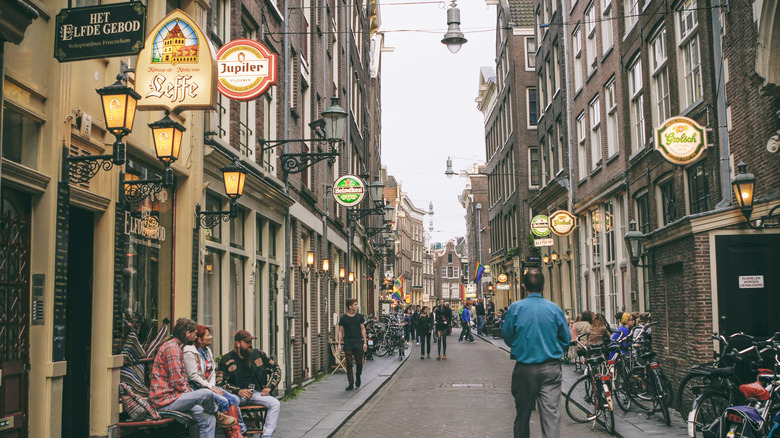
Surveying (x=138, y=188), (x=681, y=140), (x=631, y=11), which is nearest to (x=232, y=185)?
(x=138, y=188)

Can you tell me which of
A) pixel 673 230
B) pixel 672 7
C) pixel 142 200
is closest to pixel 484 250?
pixel 672 7

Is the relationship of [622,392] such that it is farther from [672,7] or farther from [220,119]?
[672,7]

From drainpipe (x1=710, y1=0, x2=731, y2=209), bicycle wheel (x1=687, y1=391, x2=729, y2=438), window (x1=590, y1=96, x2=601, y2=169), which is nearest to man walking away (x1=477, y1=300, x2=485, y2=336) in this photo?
window (x1=590, y1=96, x2=601, y2=169)

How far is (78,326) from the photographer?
7750 millimetres

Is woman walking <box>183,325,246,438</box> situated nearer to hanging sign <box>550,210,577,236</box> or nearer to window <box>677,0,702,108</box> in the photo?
window <box>677,0,702,108</box>

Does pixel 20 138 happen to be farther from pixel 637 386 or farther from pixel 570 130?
pixel 570 130

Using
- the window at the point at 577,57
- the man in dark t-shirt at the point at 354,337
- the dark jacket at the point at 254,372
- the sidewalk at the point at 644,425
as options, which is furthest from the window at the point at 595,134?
the dark jacket at the point at 254,372

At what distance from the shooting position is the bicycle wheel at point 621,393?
11.8 m

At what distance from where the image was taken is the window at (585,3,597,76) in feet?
80.3

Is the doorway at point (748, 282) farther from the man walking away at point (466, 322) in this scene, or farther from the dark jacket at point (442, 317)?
the man walking away at point (466, 322)

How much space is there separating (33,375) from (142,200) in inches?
110

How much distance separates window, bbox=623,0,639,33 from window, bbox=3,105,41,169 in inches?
655

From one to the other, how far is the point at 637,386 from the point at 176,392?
23.1 ft

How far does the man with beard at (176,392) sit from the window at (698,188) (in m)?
10.8
